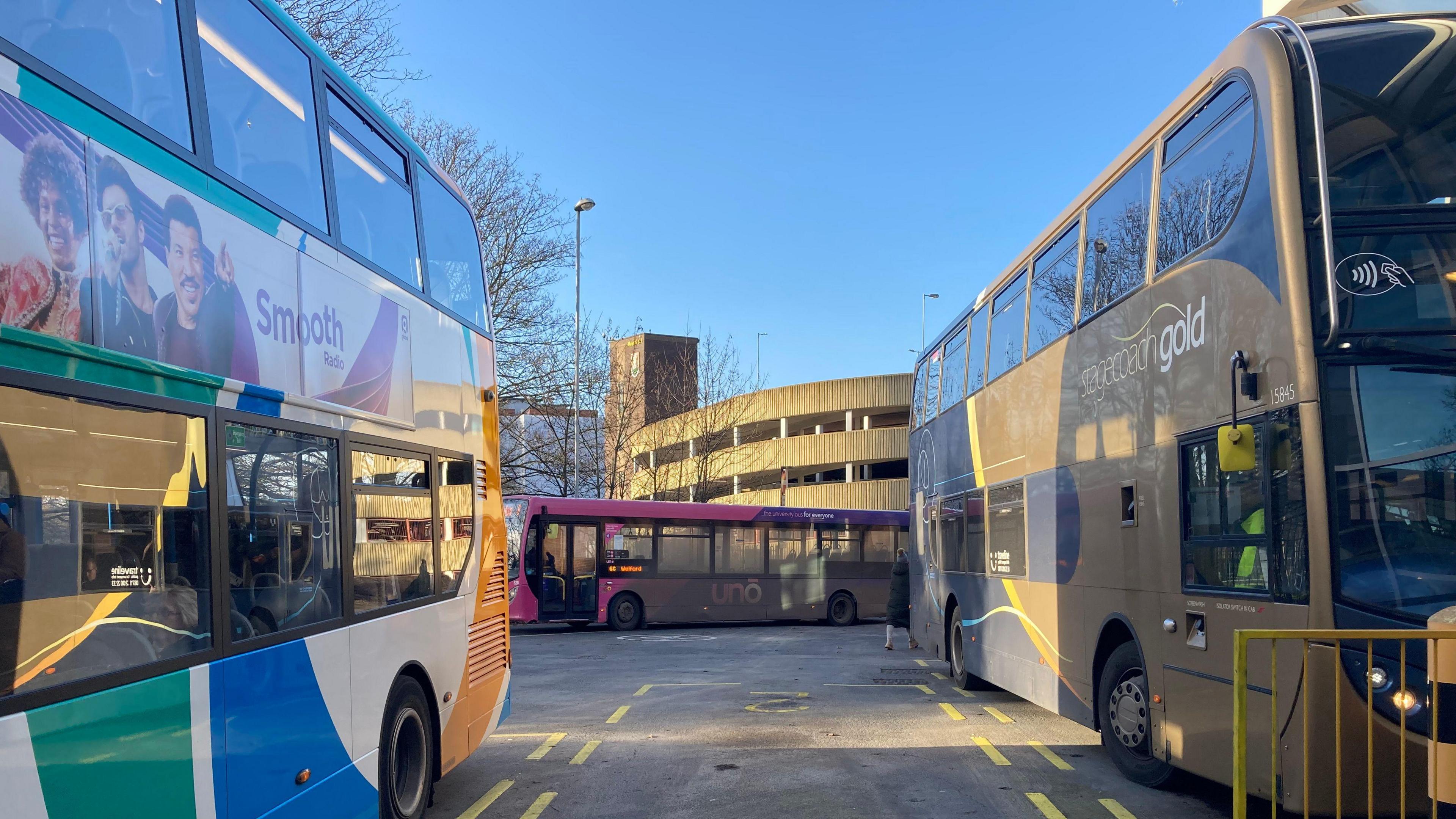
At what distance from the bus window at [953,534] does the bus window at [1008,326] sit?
6.49 feet

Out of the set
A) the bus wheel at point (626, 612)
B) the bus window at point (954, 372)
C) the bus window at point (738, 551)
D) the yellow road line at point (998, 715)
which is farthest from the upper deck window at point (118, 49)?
the bus window at point (738, 551)

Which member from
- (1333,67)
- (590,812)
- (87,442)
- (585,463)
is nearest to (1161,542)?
(1333,67)

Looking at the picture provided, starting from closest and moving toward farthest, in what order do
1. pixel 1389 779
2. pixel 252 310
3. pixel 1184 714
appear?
pixel 252 310 < pixel 1389 779 < pixel 1184 714

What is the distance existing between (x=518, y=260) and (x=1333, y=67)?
23190 millimetres

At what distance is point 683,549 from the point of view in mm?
24188

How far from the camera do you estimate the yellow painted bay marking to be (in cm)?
1347

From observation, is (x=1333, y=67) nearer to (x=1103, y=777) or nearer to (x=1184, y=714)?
(x=1184, y=714)

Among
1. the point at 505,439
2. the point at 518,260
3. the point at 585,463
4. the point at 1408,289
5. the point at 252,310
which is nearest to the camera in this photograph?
the point at 252,310

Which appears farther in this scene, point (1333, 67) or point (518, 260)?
point (518, 260)

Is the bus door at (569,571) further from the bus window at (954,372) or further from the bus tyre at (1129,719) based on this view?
→ the bus tyre at (1129,719)

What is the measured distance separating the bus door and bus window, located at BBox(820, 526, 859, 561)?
566cm

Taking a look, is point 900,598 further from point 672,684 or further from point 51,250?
point 51,250

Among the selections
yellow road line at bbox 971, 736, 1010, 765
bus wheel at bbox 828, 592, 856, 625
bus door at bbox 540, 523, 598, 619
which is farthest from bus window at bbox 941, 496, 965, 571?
bus wheel at bbox 828, 592, 856, 625

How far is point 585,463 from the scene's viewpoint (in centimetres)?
3712
